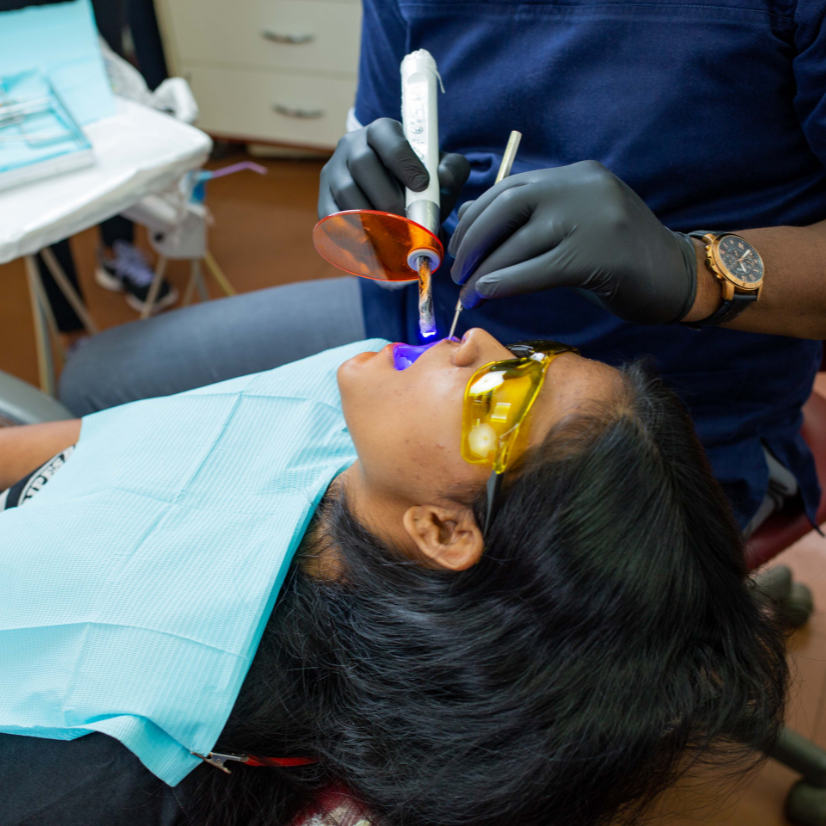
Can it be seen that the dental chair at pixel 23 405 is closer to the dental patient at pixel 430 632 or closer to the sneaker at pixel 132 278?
the dental patient at pixel 430 632

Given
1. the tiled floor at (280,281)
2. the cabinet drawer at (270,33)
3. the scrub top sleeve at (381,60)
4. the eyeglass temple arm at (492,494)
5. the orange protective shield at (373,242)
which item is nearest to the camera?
the eyeglass temple arm at (492,494)

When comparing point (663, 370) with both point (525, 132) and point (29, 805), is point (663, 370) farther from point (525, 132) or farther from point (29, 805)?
point (29, 805)

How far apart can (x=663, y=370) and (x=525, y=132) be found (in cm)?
39

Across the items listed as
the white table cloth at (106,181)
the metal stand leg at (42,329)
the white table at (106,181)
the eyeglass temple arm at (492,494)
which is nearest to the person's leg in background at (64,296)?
the metal stand leg at (42,329)

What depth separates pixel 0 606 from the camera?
77 cm

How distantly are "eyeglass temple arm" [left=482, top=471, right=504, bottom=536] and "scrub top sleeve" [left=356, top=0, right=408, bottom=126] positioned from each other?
69cm

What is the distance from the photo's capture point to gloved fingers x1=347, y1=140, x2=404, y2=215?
2.71 feet

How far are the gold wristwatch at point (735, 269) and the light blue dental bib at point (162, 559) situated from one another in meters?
0.53

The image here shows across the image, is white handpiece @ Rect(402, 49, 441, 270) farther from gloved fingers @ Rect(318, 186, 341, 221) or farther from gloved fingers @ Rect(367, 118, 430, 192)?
gloved fingers @ Rect(318, 186, 341, 221)

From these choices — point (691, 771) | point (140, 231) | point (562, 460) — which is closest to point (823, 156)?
point (562, 460)

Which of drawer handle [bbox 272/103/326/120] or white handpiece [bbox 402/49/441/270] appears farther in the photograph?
drawer handle [bbox 272/103/326/120]

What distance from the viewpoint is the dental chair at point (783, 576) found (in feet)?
2.49

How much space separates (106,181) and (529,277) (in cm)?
86

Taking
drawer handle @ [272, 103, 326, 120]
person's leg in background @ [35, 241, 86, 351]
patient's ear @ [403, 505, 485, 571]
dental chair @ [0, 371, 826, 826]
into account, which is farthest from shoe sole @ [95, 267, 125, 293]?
patient's ear @ [403, 505, 485, 571]
